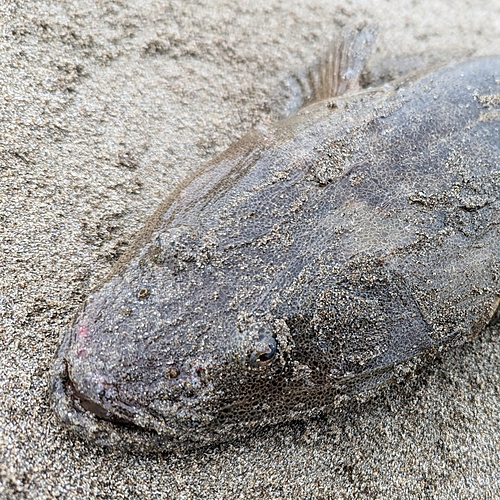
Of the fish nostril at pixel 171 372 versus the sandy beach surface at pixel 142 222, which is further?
the sandy beach surface at pixel 142 222

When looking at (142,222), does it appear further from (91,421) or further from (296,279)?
(91,421)

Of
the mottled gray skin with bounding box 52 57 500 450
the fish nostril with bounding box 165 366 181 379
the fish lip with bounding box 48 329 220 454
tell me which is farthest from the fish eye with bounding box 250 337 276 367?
the fish lip with bounding box 48 329 220 454

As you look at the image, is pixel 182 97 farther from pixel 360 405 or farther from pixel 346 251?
pixel 360 405

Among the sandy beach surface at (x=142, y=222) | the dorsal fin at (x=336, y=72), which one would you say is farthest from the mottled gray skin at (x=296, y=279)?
the dorsal fin at (x=336, y=72)

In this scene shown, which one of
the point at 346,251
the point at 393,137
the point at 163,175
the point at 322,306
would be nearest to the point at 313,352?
the point at 322,306

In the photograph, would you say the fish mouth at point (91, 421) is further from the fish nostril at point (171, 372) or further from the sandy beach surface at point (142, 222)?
the fish nostril at point (171, 372)

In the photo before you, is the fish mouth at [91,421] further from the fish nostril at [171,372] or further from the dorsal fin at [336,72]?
the dorsal fin at [336,72]

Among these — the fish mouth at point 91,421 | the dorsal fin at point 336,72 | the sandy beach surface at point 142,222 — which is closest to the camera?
the fish mouth at point 91,421

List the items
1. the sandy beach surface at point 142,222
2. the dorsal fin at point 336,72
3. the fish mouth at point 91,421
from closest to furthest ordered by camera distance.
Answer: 1. the fish mouth at point 91,421
2. the sandy beach surface at point 142,222
3. the dorsal fin at point 336,72

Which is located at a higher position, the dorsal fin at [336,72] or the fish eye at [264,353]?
the dorsal fin at [336,72]
